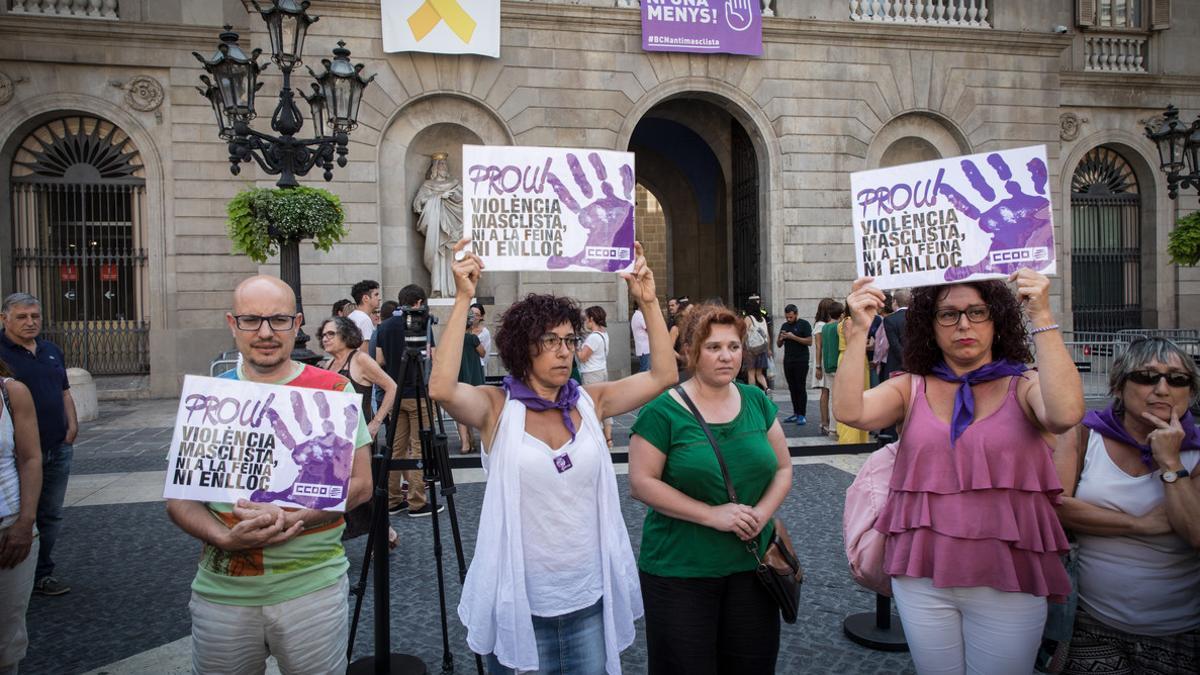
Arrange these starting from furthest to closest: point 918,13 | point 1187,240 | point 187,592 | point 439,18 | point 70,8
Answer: point 918,13
point 70,8
point 439,18
point 1187,240
point 187,592

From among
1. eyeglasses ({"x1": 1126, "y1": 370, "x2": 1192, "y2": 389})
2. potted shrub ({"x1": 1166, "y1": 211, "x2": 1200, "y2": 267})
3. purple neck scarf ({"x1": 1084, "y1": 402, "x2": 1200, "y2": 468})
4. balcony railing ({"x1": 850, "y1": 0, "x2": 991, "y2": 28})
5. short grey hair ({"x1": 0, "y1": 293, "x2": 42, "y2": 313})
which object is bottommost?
purple neck scarf ({"x1": 1084, "y1": 402, "x2": 1200, "y2": 468})

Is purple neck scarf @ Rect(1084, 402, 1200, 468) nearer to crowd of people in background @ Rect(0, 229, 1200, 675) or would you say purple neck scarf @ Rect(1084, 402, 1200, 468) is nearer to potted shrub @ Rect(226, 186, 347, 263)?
crowd of people in background @ Rect(0, 229, 1200, 675)

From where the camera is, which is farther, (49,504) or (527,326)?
(49,504)

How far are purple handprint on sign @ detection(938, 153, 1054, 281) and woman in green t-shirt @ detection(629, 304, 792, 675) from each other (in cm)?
99

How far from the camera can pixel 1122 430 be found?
280 centimetres

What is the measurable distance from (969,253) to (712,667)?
6.19 feet

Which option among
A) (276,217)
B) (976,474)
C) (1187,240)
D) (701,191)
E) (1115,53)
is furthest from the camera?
(701,191)

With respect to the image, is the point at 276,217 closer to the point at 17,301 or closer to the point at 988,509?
the point at 17,301

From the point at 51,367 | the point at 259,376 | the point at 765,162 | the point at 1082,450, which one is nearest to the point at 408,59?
the point at 765,162

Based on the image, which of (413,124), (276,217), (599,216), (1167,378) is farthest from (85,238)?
(1167,378)

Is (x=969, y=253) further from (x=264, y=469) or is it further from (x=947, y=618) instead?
(x=264, y=469)

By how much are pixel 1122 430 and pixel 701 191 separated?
2043 centimetres

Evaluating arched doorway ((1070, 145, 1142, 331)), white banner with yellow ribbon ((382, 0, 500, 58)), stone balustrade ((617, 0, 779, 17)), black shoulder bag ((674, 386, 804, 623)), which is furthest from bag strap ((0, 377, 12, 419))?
arched doorway ((1070, 145, 1142, 331))

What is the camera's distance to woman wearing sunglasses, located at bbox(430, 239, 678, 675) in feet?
9.04
